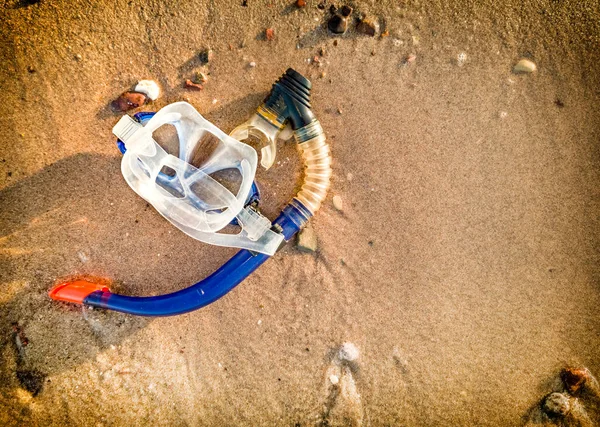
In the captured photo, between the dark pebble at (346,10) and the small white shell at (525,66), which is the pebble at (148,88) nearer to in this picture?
the dark pebble at (346,10)

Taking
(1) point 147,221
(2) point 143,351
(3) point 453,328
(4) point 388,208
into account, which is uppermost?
(4) point 388,208

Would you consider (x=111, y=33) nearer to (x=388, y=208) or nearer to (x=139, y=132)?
(x=139, y=132)

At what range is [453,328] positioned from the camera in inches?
127

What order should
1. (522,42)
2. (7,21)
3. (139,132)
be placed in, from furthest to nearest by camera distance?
(522,42) → (7,21) → (139,132)

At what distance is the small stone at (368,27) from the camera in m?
3.07

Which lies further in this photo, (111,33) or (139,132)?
(111,33)

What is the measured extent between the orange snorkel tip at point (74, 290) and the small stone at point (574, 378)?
12.0ft

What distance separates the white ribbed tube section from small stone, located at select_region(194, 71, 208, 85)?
0.91 meters

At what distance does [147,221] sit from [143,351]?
102cm

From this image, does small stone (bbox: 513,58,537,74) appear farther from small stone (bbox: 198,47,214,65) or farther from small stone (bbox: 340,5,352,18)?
small stone (bbox: 198,47,214,65)

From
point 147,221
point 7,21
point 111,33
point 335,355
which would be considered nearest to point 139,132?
point 147,221

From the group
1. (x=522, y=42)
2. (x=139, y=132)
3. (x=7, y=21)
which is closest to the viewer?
(x=139, y=132)

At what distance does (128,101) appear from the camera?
3.03m

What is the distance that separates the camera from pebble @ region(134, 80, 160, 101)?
3020 millimetres
